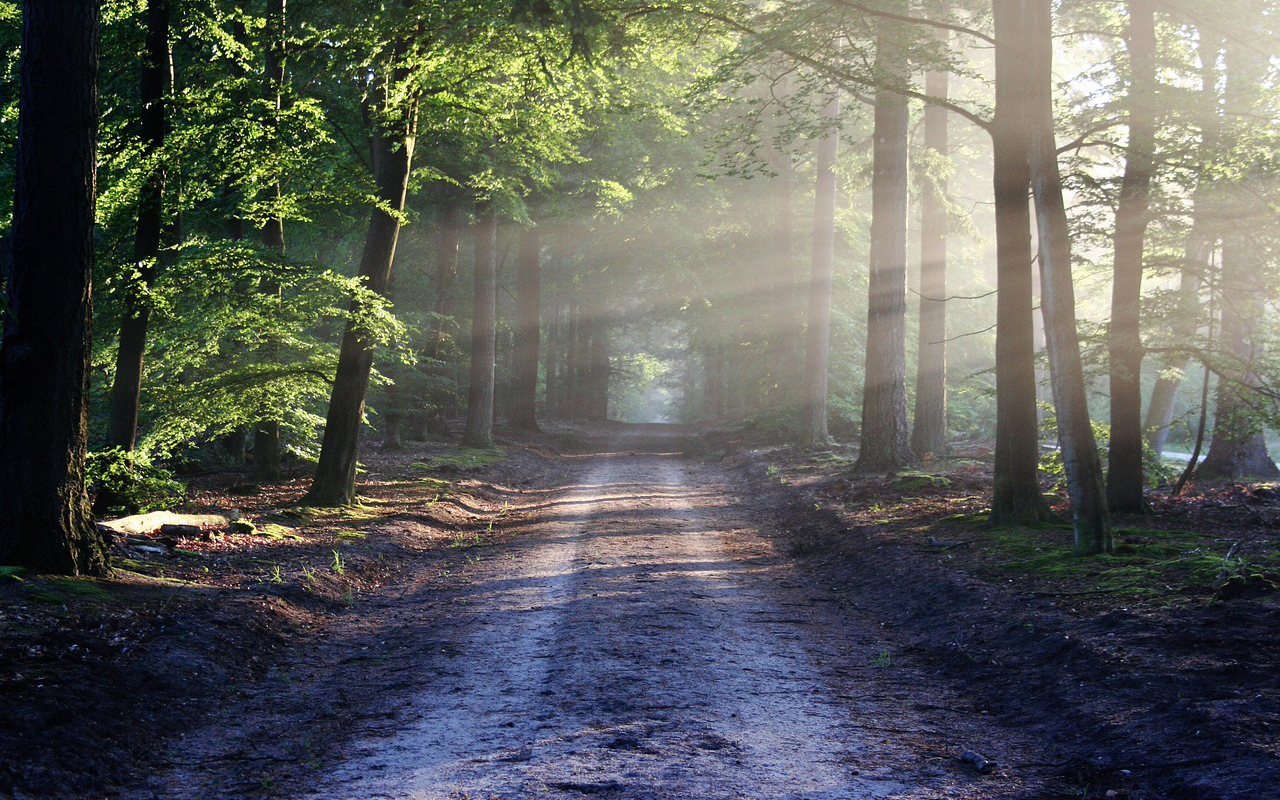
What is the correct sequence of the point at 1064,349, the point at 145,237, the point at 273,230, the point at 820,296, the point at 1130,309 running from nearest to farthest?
the point at 1064,349 → the point at 145,237 → the point at 1130,309 → the point at 273,230 → the point at 820,296

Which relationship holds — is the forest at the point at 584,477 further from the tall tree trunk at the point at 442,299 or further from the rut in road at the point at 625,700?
the tall tree trunk at the point at 442,299

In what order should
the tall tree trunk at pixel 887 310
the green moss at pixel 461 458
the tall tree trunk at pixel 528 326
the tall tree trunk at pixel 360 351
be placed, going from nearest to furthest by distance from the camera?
1. the tall tree trunk at pixel 360 351
2. the tall tree trunk at pixel 887 310
3. the green moss at pixel 461 458
4. the tall tree trunk at pixel 528 326

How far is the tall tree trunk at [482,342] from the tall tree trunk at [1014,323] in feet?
52.3

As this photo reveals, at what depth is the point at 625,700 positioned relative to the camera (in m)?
5.68

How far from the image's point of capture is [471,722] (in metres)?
5.38

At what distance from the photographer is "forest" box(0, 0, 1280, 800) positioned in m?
5.05

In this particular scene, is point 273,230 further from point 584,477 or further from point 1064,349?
point 1064,349

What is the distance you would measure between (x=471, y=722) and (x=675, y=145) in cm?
2615

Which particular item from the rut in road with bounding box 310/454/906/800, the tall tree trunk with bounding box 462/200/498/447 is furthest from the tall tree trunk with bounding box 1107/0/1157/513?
the tall tree trunk with bounding box 462/200/498/447

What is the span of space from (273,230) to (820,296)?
49.1ft

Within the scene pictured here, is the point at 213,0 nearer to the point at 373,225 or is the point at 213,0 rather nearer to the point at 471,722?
the point at 373,225

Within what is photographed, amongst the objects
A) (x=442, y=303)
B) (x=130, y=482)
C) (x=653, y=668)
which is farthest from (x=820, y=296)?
(x=653, y=668)

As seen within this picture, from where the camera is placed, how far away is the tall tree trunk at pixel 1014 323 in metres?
11.3

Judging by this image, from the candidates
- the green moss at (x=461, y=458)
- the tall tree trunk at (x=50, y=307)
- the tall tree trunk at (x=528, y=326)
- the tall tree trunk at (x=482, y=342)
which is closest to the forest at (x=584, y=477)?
the tall tree trunk at (x=50, y=307)
